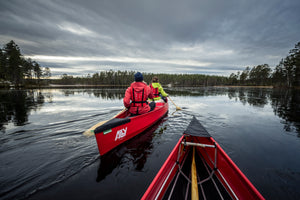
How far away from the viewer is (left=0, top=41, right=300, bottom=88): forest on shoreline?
45209 millimetres

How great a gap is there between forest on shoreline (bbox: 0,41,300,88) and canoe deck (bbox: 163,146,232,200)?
6223 centimetres

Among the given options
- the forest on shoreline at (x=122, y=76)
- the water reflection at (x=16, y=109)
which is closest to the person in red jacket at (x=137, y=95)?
the water reflection at (x=16, y=109)

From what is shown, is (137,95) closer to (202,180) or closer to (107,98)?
(202,180)

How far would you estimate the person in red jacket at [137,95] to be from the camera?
5168 millimetres

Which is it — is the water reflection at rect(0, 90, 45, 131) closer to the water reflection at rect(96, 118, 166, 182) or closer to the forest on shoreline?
the water reflection at rect(96, 118, 166, 182)

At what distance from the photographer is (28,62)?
67.4 m

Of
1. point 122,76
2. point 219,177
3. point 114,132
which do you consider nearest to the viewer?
point 219,177

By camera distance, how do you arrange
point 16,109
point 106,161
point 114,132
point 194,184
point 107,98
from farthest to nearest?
point 107,98
point 16,109
point 114,132
point 106,161
point 194,184

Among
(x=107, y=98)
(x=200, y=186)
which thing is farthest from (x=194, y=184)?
(x=107, y=98)

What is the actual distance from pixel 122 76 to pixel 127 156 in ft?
368

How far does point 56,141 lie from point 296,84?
3204 inches

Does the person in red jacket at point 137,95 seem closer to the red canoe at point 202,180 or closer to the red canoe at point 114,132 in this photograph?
the red canoe at point 114,132

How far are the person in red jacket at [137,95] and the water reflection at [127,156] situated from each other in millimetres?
1348

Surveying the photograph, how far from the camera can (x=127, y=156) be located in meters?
4.00
